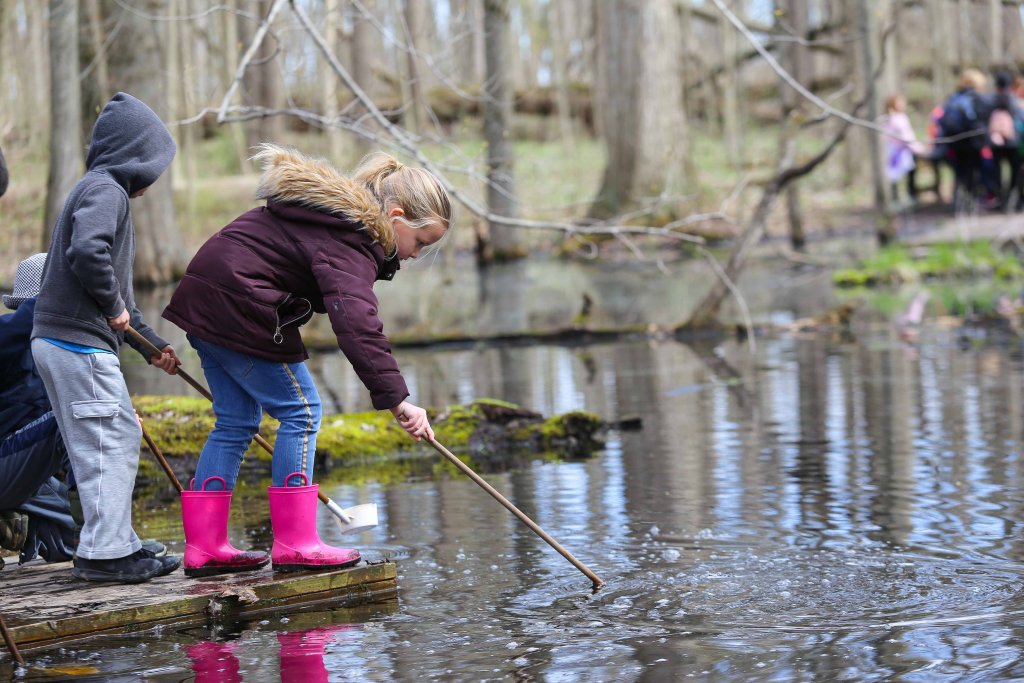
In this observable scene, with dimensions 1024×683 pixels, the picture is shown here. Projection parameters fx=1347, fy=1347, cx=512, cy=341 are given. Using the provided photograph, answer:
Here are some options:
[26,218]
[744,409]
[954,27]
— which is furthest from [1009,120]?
[954,27]

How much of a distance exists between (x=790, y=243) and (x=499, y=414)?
16364 millimetres

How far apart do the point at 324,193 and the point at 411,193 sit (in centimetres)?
30

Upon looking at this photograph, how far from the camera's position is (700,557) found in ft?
16.1

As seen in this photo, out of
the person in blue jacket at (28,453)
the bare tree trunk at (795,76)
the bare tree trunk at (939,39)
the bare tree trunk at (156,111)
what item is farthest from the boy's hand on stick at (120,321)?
the bare tree trunk at (939,39)

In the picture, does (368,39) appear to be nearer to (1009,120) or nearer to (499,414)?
(1009,120)

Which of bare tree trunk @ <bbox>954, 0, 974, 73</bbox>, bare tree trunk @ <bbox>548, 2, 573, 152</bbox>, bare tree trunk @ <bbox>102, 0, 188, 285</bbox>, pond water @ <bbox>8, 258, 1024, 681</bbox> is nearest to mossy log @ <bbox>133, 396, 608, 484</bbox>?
pond water @ <bbox>8, 258, 1024, 681</bbox>

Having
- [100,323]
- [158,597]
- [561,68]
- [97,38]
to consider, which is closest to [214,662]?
[158,597]

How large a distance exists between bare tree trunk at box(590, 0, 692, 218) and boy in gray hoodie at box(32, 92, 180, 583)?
750 inches

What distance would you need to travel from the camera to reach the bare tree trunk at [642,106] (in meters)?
23.6

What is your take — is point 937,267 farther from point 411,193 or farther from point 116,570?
point 116,570

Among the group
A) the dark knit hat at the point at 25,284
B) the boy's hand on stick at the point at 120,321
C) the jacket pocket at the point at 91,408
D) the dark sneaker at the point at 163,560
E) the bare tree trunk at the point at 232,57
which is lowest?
the dark sneaker at the point at 163,560

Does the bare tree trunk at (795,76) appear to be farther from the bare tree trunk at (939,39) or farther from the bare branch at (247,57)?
the bare branch at (247,57)

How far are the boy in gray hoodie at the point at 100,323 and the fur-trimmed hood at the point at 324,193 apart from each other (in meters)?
0.38

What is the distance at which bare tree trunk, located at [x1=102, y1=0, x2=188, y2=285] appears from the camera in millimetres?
14742
